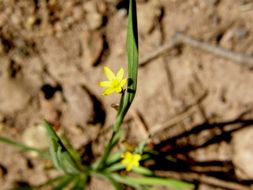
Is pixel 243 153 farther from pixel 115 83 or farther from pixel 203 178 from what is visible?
pixel 115 83

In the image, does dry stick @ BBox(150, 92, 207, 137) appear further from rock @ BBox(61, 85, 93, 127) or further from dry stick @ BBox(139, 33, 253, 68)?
rock @ BBox(61, 85, 93, 127)

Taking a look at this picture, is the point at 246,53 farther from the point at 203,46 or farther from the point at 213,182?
the point at 213,182

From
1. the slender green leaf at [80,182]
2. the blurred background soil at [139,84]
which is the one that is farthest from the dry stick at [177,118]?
the slender green leaf at [80,182]

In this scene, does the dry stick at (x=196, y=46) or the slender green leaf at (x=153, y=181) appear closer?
the slender green leaf at (x=153, y=181)

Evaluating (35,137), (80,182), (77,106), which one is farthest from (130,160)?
(35,137)

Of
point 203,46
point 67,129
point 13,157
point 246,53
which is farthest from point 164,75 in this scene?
point 13,157

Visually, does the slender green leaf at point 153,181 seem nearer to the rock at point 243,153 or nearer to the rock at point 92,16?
the rock at point 243,153
